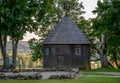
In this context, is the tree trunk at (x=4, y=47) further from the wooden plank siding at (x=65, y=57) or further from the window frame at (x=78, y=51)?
the window frame at (x=78, y=51)

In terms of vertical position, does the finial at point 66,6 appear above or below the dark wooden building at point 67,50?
above

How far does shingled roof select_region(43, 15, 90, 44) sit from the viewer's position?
219ft

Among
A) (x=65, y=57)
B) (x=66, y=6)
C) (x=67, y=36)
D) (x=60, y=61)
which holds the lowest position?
(x=60, y=61)

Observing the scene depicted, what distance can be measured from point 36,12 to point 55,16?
62.4 ft

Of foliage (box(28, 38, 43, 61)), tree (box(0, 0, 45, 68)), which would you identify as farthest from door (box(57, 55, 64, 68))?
foliage (box(28, 38, 43, 61))

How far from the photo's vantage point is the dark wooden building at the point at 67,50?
218ft

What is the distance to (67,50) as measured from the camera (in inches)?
2635

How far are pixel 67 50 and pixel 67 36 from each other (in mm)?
2430

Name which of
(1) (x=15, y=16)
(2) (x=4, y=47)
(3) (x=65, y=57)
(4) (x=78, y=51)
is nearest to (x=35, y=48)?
(3) (x=65, y=57)

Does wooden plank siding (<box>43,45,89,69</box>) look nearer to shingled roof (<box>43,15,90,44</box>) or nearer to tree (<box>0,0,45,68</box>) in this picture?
shingled roof (<box>43,15,90,44</box>)

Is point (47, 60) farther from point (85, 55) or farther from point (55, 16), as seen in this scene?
point (55, 16)

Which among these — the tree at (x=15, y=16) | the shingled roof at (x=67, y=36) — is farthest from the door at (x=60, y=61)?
the tree at (x=15, y=16)

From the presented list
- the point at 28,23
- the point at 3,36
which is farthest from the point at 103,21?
the point at 3,36

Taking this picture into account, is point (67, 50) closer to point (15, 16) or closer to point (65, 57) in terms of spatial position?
point (65, 57)
